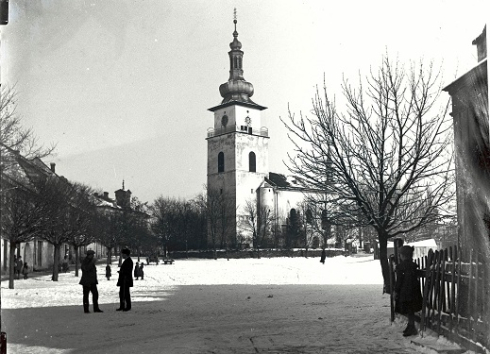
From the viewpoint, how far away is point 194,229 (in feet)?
229

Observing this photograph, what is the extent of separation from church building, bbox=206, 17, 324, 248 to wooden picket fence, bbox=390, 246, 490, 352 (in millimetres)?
57492

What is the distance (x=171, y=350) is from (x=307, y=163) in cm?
911

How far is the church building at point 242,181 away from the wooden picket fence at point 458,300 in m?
57.5

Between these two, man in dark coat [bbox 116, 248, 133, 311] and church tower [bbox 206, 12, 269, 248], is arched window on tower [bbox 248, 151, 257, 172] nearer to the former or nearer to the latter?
church tower [bbox 206, 12, 269, 248]

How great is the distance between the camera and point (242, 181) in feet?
247

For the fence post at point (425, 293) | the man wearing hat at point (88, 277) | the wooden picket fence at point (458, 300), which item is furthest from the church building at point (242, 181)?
the wooden picket fence at point (458, 300)

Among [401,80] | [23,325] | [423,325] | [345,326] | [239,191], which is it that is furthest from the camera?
[239,191]

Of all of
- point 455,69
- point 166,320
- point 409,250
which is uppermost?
point 455,69

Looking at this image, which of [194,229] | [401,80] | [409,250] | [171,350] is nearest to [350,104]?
[401,80]

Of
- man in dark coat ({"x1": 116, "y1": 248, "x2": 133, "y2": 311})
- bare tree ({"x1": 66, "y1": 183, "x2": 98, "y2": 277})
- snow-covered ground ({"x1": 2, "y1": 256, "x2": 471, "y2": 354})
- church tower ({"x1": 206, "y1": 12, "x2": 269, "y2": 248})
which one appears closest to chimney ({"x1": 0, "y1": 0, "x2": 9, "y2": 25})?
snow-covered ground ({"x1": 2, "y1": 256, "x2": 471, "y2": 354})

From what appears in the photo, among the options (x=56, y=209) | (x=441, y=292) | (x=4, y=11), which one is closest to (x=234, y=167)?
(x=56, y=209)

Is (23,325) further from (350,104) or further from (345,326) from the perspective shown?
(350,104)

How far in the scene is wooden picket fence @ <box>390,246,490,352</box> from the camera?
738 centimetres

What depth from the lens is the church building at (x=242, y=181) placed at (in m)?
69.2
